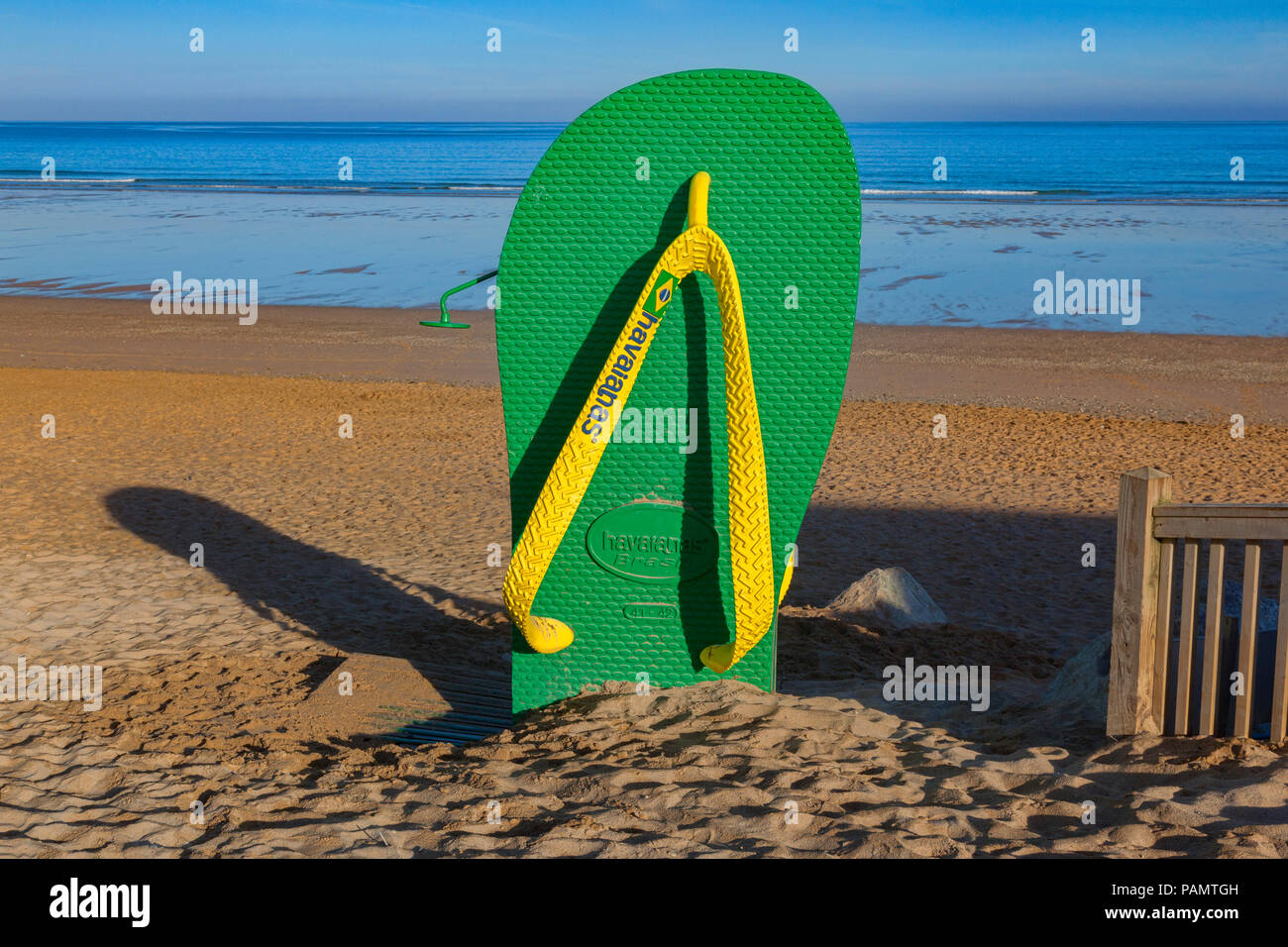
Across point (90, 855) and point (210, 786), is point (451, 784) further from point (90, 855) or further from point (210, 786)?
point (90, 855)

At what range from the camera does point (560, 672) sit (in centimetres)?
487

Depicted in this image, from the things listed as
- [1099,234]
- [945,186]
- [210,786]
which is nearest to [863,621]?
[210,786]

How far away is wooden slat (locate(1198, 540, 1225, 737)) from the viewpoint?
3842 millimetres

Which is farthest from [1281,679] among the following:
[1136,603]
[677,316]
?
[677,316]

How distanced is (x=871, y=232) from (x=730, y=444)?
26427 millimetres

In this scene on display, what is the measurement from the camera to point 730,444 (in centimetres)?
437

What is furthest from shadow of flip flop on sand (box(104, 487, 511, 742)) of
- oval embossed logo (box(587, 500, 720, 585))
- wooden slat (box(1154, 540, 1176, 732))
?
wooden slat (box(1154, 540, 1176, 732))

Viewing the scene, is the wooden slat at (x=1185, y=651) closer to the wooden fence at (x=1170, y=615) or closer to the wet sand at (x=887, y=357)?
the wooden fence at (x=1170, y=615)

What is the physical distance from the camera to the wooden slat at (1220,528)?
3.73m

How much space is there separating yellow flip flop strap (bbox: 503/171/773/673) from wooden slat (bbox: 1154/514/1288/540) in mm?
1420

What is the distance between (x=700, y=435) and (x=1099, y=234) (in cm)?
2757

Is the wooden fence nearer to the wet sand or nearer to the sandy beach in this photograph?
the sandy beach

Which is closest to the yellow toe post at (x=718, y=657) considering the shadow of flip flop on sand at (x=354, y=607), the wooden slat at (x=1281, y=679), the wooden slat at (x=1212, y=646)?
the shadow of flip flop on sand at (x=354, y=607)

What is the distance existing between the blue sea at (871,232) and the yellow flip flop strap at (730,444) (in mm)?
14747
